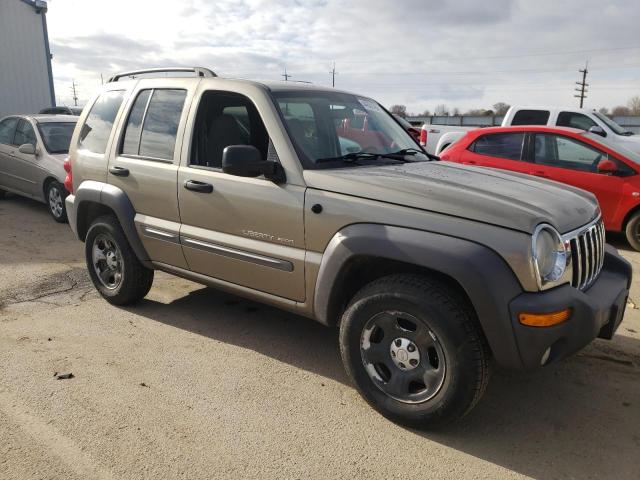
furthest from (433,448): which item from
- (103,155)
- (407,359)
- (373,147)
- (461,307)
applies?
(103,155)

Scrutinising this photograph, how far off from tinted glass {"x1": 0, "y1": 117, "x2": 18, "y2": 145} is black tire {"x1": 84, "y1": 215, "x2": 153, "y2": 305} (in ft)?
18.9

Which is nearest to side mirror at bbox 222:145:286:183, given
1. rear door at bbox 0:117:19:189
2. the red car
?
the red car

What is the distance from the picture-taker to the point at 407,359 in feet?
9.48

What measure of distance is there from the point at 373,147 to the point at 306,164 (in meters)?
0.71

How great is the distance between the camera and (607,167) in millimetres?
6770

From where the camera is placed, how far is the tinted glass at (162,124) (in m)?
3.93

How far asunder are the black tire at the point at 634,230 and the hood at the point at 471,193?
3971mm

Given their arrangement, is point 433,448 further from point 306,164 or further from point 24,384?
point 24,384

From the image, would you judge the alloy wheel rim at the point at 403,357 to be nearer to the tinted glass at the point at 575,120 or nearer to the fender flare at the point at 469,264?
the fender flare at the point at 469,264

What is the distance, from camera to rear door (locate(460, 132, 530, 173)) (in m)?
7.49

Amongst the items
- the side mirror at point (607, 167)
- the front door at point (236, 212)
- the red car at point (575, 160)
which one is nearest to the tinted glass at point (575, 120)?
the red car at point (575, 160)

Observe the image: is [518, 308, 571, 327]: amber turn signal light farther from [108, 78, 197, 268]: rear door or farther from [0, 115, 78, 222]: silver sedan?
[0, 115, 78, 222]: silver sedan

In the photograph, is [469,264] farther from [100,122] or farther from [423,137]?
[423,137]

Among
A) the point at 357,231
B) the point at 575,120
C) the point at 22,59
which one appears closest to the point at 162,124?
the point at 357,231
